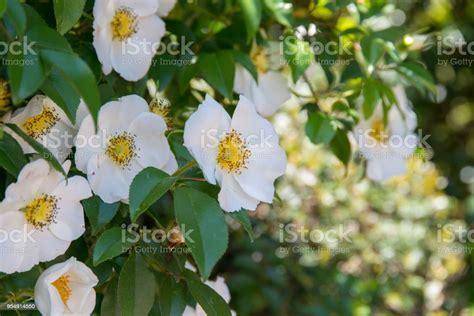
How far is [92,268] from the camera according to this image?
3.33 ft

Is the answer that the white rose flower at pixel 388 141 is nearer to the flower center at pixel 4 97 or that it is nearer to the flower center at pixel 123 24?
the flower center at pixel 123 24

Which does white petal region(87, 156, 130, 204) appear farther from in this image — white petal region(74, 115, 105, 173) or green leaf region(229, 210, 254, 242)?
green leaf region(229, 210, 254, 242)

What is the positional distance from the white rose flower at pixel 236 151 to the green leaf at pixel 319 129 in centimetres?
27

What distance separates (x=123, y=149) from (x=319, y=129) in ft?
1.32

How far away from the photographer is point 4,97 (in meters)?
1.01

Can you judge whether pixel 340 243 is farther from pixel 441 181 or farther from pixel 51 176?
pixel 51 176

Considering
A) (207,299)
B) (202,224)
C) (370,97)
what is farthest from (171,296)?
(370,97)

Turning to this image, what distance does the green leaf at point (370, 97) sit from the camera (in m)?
1.28

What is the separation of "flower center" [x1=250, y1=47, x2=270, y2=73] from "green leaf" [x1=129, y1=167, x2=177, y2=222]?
49 centimetres

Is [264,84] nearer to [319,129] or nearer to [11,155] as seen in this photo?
[319,129]

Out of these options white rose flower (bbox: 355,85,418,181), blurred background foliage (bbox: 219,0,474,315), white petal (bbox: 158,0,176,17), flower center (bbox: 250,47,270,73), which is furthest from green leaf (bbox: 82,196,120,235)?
blurred background foliage (bbox: 219,0,474,315)

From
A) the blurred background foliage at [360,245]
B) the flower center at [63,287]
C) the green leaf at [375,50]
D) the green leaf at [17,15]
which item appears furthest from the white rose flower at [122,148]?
the blurred background foliage at [360,245]

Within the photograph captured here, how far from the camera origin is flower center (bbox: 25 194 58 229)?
3.21ft

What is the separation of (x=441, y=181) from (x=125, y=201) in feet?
6.44
